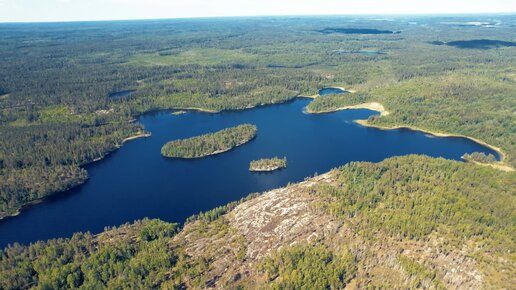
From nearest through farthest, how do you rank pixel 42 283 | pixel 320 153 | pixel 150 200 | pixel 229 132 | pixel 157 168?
pixel 42 283
pixel 150 200
pixel 157 168
pixel 320 153
pixel 229 132

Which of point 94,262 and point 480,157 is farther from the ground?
point 480,157

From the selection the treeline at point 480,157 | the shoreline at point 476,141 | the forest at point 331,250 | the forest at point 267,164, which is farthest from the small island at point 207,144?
the treeline at point 480,157

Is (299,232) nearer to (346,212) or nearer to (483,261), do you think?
(346,212)

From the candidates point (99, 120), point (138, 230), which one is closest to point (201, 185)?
point (138, 230)

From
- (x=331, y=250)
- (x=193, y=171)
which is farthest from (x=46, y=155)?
(x=331, y=250)

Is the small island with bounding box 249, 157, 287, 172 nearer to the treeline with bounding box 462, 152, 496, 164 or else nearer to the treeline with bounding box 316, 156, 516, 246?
the treeline with bounding box 316, 156, 516, 246

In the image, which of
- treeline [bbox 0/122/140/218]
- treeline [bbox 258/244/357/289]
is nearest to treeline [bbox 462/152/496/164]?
treeline [bbox 258/244/357/289]

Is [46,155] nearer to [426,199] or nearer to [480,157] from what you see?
[426,199]
